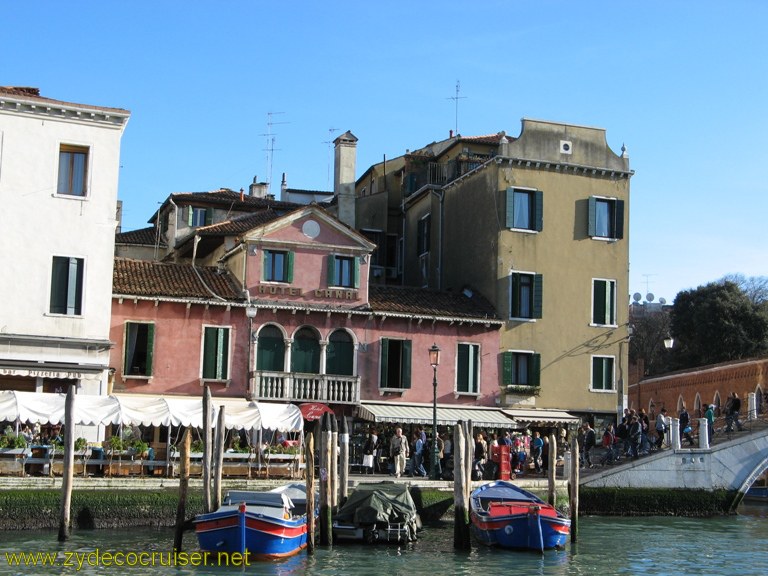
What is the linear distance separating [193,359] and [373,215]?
38.6 ft

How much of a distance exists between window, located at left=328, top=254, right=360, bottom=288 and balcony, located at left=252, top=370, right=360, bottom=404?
2714 mm

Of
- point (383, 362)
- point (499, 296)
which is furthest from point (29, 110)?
point (499, 296)

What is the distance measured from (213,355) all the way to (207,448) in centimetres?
885

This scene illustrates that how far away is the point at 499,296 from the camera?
3547cm

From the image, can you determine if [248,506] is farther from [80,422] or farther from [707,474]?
[707,474]

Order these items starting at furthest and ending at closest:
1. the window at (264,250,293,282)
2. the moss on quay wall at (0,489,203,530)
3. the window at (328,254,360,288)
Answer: the window at (328,254,360,288) < the window at (264,250,293,282) < the moss on quay wall at (0,489,203,530)

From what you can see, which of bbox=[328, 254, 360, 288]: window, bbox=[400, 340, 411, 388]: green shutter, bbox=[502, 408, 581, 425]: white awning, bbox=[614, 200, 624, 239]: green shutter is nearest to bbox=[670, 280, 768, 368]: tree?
bbox=[614, 200, 624, 239]: green shutter

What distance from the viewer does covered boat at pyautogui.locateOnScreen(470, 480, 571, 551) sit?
2394 cm


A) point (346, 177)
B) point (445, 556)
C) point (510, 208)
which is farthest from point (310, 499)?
point (346, 177)

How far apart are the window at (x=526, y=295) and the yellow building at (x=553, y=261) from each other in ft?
0.10

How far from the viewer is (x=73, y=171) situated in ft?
98.5

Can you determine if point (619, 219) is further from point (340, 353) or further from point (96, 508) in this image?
point (96, 508)

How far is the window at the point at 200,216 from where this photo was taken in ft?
136

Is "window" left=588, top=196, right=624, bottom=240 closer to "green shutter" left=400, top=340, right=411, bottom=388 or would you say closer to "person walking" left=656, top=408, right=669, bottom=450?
"person walking" left=656, top=408, right=669, bottom=450
